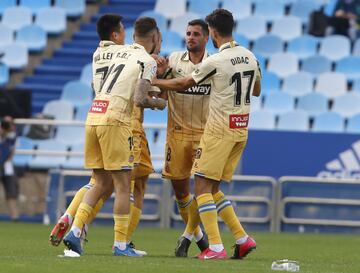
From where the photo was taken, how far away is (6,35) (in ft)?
82.3

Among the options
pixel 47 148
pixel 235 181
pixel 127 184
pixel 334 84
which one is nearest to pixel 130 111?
pixel 127 184

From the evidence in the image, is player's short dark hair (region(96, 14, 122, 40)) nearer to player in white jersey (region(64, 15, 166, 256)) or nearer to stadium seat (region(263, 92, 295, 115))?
player in white jersey (region(64, 15, 166, 256))

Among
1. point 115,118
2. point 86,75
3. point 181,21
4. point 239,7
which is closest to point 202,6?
point 181,21

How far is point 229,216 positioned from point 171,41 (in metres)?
12.9

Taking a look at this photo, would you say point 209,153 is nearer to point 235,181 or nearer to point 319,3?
point 235,181

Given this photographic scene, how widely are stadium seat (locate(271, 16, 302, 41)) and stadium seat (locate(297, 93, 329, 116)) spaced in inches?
87.2

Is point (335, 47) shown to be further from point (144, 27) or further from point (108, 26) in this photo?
point (108, 26)

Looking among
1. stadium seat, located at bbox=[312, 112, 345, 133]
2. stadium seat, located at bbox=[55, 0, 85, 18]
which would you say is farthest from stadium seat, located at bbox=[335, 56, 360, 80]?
stadium seat, located at bbox=[55, 0, 85, 18]

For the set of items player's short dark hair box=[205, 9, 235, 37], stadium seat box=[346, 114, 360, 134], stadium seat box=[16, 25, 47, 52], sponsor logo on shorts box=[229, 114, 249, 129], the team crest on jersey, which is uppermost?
stadium seat box=[16, 25, 47, 52]

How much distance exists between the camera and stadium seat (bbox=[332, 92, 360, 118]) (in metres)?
22.1

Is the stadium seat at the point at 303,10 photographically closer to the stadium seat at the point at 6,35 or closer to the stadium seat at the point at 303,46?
the stadium seat at the point at 303,46

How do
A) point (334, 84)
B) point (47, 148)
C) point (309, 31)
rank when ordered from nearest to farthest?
point (47, 148) → point (334, 84) → point (309, 31)

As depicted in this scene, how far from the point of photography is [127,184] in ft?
36.7

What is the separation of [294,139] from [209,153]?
8.50 meters
